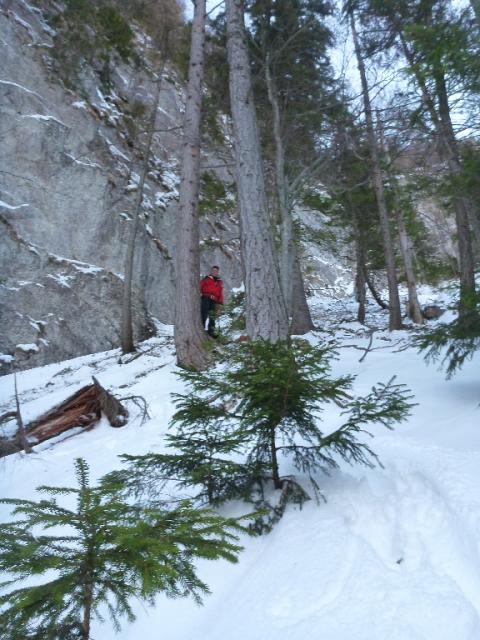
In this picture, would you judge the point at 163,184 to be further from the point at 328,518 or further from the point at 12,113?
the point at 328,518

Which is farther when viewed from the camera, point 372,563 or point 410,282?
point 410,282

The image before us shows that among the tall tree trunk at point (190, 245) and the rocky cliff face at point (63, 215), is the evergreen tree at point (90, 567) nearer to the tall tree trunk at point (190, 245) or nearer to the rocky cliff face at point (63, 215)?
the tall tree trunk at point (190, 245)

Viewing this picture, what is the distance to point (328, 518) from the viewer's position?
2.55m

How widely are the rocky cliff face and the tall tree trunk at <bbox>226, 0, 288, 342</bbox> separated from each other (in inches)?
217

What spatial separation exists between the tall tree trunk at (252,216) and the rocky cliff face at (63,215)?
5.52 meters

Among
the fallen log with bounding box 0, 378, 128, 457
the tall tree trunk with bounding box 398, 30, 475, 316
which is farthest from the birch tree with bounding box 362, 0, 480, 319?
the fallen log with bounding box 0, 378, 128, 457

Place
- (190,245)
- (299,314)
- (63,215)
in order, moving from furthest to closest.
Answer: (63,215)
(299,314)
(190,245)

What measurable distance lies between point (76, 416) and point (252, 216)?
3.68 meters

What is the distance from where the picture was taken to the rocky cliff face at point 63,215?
1249cm

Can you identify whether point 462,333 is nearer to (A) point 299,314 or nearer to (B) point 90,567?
(B) point 90,567

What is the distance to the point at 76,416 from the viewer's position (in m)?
6.19

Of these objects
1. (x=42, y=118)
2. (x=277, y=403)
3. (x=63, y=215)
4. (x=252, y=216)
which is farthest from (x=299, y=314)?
(x=42, y=118)

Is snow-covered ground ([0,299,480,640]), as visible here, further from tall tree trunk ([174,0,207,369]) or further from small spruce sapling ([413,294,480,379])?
tall tree trunk ([174,0,207,369])

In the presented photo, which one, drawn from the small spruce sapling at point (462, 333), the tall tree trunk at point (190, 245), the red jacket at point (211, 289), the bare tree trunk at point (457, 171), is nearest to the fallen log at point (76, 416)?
the tall tree trunk at point (190, 245)
